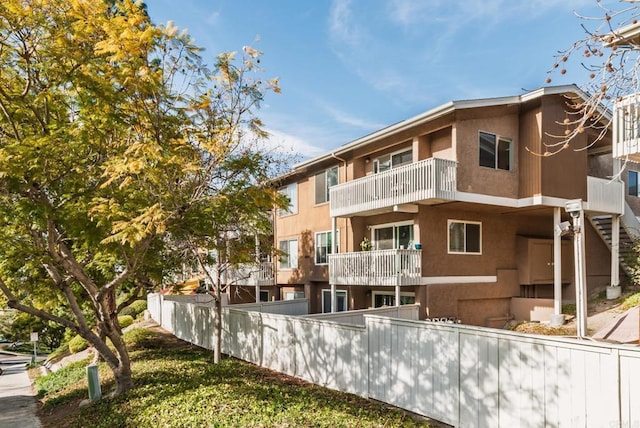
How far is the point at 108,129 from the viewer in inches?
336

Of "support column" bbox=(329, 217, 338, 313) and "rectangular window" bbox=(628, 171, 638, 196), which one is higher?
"rectangular window" bbox=(628, 171, 638, 196)

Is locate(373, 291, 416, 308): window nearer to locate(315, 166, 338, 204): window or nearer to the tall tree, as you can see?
locate(315, 166, 338, 204): window

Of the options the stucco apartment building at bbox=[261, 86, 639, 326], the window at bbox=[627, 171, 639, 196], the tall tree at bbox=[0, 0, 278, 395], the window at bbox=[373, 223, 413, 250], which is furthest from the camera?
the window at bbox=[627, 171, 639, 196]

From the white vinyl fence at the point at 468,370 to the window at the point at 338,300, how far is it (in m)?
8.06

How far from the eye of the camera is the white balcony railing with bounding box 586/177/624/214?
16141mm

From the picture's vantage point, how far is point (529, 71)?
545 centimetres

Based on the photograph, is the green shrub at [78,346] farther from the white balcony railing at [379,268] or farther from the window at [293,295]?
the white balcony railing at [379,268]

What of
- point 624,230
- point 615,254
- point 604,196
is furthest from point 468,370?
point 624,230

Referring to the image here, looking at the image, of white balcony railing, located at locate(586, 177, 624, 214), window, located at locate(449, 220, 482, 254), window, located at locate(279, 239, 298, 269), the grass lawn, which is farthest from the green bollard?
white balcony railing, located at locate(586, 177, 624, 214)

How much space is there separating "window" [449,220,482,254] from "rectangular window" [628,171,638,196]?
8927mm

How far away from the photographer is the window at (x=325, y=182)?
2000 centimetres

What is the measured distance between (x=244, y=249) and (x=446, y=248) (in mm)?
7999

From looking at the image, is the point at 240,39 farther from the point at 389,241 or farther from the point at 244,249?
the point at 389,241

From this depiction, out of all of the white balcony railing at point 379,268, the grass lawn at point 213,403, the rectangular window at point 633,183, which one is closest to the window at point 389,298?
the white balcony railing at point 379,268
